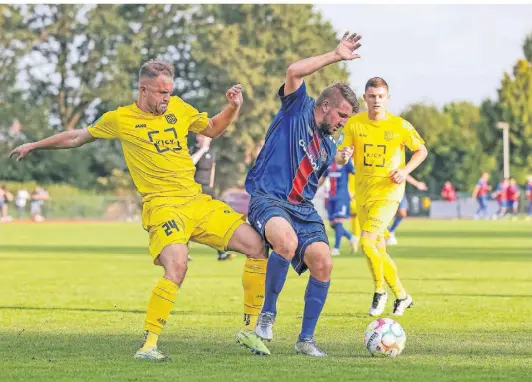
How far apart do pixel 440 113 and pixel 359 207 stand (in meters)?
89.6

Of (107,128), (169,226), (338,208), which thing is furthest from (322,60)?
(338,208)

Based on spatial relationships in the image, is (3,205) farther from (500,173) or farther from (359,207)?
(359,207)

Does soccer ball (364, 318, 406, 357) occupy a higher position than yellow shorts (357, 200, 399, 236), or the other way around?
yellow shorts (357, 200, 399, 236)

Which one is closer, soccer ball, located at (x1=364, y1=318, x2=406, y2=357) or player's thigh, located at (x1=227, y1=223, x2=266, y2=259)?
soccer ball, located at (x1=364, y1=318, x2=406, y2=357)

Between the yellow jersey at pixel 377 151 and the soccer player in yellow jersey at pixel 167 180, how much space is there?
326cm

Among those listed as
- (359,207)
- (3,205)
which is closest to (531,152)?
(3,205)

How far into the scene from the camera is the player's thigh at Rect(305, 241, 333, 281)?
28.7 ft

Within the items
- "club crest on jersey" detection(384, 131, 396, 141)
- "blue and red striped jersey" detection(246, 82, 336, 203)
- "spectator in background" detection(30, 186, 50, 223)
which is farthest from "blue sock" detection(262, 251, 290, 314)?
"spectator in background" detection(30, 186, 50, 223)

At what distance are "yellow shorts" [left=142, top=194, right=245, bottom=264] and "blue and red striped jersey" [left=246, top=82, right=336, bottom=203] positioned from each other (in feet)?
1.25

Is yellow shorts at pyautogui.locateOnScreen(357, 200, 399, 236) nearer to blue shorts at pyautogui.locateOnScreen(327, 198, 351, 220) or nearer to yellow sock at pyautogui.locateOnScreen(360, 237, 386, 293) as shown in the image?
yellow sock at pyautogui.locateOnScreen(360, 237, 386, 293)

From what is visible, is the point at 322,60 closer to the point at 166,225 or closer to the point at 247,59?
the point at 166,225

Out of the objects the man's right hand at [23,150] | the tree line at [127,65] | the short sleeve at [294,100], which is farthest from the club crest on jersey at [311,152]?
the tree line at [127,65]

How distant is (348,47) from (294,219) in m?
1.42

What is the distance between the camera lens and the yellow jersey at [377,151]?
12.1m
